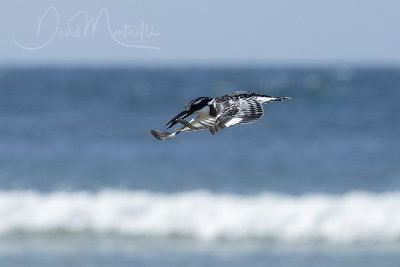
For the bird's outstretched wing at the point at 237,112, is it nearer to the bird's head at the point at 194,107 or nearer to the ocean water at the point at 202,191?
the bird's head at the point at 194,107

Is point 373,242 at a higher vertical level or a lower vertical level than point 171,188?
lower

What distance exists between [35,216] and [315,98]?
1477 cm

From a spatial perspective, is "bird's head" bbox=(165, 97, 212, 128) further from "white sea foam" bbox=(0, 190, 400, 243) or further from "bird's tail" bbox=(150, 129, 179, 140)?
"white sea foam" bbox=(0, 190, 400, 243)

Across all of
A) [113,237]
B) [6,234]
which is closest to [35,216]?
[6,234]

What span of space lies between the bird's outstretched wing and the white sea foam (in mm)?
8332

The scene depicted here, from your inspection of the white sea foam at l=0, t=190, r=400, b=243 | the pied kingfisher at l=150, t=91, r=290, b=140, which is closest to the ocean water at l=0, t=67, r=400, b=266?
the white sea foam at l=0, t=190, r=400, b=243

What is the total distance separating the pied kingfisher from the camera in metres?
3.41

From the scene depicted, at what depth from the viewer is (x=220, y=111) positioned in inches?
139

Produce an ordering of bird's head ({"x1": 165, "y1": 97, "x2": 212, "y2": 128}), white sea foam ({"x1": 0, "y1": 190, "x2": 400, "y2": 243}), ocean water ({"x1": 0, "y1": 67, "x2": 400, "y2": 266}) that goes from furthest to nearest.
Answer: white sea foam ({"x1": 0, "y1": 190, "x2": 400, "y2": 243}), ocean water ({"x1": 0, "y1": 67, "x2": 400, "y2": 266}), bird's head ({"x1": 165, "y1": 97, "x2": 212, "y2": 128})

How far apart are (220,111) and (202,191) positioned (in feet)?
34.4

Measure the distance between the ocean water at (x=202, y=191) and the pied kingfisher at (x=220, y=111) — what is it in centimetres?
716

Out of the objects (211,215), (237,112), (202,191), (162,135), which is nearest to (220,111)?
(237,112)

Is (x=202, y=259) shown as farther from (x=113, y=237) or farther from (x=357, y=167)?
(x=357, y=167)

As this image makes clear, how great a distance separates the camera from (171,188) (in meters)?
14.1
